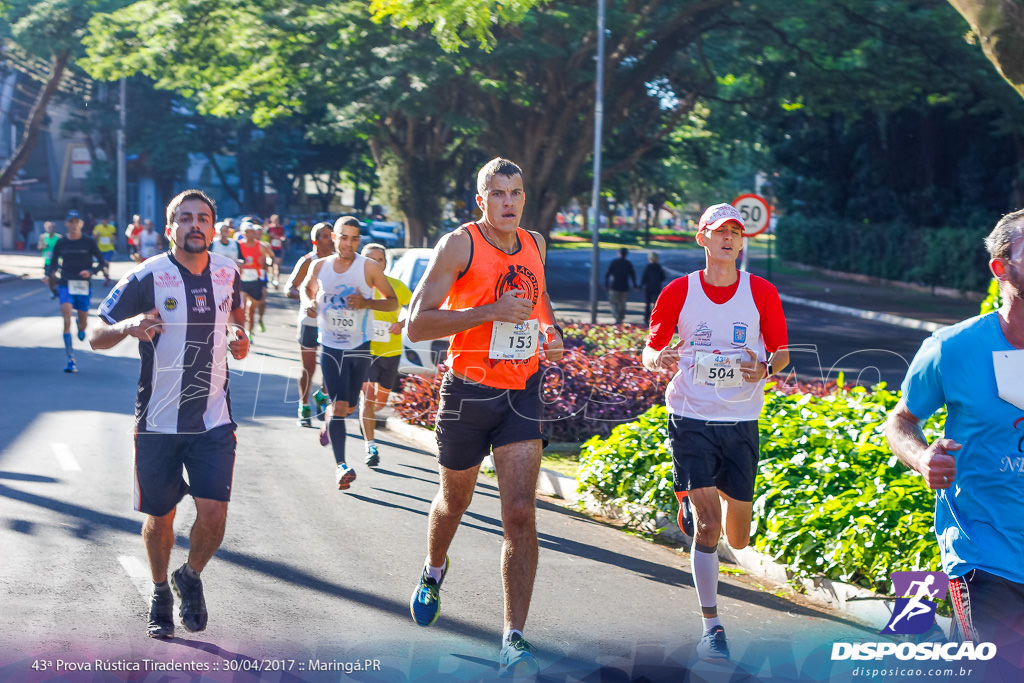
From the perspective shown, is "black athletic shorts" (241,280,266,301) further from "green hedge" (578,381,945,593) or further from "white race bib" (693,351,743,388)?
"white race bib" (693,351,743,388)

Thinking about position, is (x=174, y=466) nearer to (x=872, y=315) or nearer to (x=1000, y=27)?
(x=1000, y=27)

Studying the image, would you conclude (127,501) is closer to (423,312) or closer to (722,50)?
(423,312)

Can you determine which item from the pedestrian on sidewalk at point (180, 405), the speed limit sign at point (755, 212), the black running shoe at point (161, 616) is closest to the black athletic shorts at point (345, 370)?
the pedestrian on sidewalk at point (180, 405)

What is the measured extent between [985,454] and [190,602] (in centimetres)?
339

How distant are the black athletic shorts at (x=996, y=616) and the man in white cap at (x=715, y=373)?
2024 mm

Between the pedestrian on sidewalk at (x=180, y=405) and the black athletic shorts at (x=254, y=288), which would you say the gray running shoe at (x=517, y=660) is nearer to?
the pedestrian on sidewalk at (x=180, y=405)

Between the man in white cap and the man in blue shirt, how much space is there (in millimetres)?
1904

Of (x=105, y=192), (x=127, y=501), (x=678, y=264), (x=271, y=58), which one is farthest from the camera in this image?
(x=105, y=192)

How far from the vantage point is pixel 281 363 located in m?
17.4

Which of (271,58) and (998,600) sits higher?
(271,58)

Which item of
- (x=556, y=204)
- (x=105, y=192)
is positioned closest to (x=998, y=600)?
(x=556, y=204)

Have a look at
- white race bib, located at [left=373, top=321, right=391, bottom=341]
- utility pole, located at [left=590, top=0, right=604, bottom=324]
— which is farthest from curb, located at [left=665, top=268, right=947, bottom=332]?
white race bib, located at [left=373, top=321, right=391, bottom=341]

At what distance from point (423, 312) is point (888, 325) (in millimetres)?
24200

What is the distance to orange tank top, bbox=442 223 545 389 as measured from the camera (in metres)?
5.30
